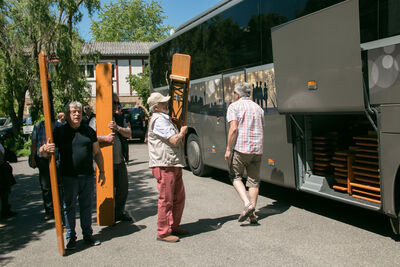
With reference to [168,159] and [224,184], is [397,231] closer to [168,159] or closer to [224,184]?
[168,159]

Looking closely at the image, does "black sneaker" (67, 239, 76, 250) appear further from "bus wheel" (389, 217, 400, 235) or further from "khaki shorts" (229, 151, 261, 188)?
"bus wheel" (389, 217, 400, 235)

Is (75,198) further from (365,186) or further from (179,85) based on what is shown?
(365,186)

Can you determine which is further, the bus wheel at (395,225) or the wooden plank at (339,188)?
the wooden plank at (339,188)

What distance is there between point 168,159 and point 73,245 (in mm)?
1520

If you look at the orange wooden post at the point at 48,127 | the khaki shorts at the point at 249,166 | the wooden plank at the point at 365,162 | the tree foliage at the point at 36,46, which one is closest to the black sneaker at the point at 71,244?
the orange wooden post at the point at 48,127

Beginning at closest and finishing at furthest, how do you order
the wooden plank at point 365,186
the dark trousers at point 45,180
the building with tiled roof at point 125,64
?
the wooden plank at point 365,186
the dark trousers at point 45,180
the building with tiled roof at point 125,64

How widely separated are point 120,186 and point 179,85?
5.60 feet

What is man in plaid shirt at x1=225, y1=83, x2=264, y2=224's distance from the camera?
5.31m

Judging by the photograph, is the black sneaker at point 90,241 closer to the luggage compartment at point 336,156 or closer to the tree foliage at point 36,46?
the luggage compartment at point 336,156

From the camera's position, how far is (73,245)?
15.2 feet

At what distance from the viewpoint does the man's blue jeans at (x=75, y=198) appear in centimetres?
461

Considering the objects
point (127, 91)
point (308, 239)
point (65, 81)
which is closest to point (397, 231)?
point (308, 239)

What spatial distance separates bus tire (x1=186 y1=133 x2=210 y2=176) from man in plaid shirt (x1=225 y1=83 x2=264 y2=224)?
3.94 meters

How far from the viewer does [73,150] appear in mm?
4602
